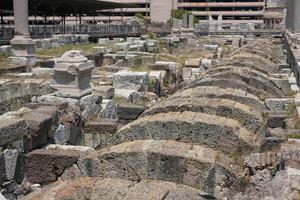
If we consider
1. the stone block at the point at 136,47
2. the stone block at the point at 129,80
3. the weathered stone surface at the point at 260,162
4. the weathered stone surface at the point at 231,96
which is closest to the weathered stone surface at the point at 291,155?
the weathered stone surface at the point at 260,162

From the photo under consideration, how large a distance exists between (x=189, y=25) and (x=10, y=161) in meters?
43.9

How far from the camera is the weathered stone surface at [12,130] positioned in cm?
625

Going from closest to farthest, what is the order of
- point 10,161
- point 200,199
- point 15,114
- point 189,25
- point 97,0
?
point 200,199
point 10,161
point 15,114
point 97,0
point 189,25

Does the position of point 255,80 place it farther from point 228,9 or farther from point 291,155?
point 228,9

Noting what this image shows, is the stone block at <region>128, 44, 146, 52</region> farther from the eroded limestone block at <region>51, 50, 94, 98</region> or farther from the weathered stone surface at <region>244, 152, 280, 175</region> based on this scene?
the weathered stone surface at <region>244, 152, 280, 175</region>

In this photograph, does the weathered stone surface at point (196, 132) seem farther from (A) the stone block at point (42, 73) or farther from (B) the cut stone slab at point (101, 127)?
A: (A) the stone block at point (42, 73)

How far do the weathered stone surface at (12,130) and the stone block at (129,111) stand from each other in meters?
3.20

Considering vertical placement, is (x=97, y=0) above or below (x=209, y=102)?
above

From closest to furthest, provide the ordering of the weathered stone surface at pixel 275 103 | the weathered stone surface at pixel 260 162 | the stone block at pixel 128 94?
the weathered stone surface at pixel 260 162
the weathered stone surface at pixel 275 103
the stone block at pixel 128 94

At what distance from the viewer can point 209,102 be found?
8.16 meters

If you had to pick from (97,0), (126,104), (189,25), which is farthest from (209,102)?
(189,25)

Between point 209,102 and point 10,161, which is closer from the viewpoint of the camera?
point 10,161

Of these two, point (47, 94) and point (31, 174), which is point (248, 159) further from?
point (47, 94)

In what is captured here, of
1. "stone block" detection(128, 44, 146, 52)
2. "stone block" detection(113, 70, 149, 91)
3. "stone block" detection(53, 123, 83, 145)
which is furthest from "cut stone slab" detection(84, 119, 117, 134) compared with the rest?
"stone block" detection(128, 44, 146, 52)
